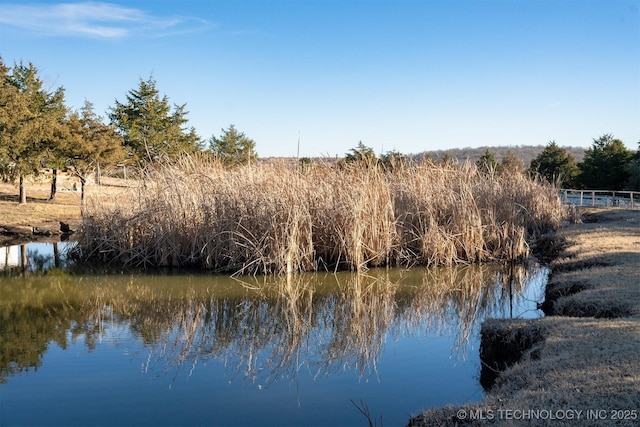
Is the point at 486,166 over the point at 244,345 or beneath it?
over

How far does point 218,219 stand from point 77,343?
3.99m

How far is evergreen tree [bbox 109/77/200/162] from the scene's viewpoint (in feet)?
99.0

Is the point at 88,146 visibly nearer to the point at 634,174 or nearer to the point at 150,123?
the point at 150,123

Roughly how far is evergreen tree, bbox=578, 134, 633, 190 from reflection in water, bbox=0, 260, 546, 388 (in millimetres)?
21268

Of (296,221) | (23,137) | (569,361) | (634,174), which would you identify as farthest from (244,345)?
(634,174)

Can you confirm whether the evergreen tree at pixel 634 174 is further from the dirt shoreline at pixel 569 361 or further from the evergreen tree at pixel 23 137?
the evergreen tree at pixel 23 137

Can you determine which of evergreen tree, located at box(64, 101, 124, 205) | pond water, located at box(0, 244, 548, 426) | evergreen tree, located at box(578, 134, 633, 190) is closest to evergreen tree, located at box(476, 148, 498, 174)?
pond water, located at box(0, 244, 548, 426)

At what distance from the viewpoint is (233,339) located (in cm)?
593

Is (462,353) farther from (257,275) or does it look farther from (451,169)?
(451,169)

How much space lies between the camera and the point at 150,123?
31.2 m

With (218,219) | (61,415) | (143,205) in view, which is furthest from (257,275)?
(61,415)

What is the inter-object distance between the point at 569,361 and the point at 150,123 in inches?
1197

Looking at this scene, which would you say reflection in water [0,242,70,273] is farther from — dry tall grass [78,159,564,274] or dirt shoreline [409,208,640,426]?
dirt shoreline [409,208,640,426]

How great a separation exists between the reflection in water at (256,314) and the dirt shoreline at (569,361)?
3.02 feet
